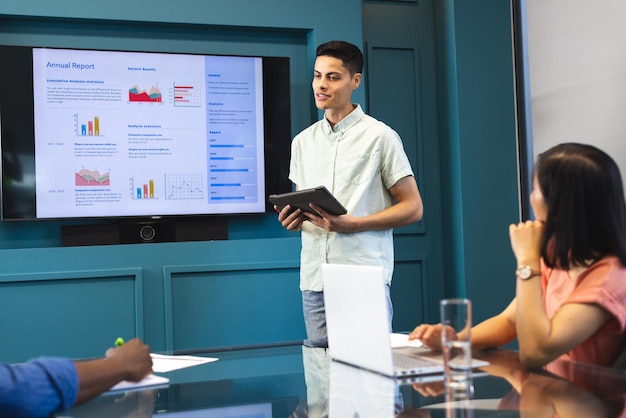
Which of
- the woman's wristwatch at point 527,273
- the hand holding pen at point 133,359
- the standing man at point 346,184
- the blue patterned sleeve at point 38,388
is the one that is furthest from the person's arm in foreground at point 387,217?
the blue patterned sleeve at point 38,388

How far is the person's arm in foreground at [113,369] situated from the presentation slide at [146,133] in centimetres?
220

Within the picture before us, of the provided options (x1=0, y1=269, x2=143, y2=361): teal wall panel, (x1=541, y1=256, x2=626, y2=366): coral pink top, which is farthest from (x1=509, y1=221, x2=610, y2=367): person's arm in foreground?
(x1=0, y1=269, x2=143, y2=361): teal wall panel

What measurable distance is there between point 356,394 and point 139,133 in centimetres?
254

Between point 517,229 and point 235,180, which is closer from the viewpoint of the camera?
point 517,229

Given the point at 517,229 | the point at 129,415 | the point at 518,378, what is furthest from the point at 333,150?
the point at 129,415

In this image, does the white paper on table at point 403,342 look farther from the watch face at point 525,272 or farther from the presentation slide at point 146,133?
the presentation slide at point 146,133

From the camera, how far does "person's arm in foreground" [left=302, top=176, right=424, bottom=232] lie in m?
2.61

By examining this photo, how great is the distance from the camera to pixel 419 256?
4148mm

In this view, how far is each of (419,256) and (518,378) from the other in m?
2.76

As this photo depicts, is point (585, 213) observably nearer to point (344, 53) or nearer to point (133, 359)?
point (133, 359)

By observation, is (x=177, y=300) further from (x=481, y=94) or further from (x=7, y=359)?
(x=481, y=94)

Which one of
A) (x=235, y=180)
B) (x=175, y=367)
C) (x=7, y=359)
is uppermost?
(x=235, y=180)

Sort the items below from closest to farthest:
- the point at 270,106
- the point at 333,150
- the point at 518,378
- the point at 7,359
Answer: the point at 518,378 < the point at 333,150 < the point at 7,359 < the point at 270,106

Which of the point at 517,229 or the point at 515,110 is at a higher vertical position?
the point at 515,110
